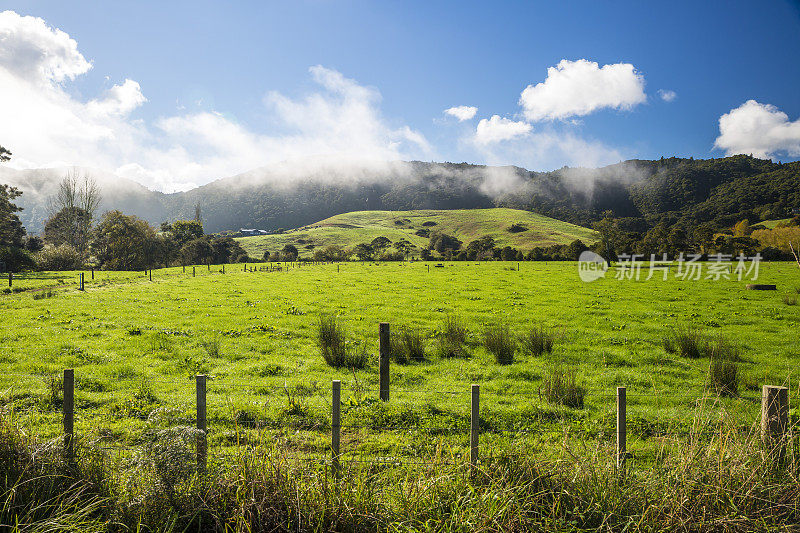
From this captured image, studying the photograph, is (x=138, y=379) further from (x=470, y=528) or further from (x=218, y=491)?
(x=470, y=528)

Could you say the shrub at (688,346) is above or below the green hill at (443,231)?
below

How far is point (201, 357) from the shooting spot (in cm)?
1247

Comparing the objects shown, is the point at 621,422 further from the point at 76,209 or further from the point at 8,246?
the point at 76,209

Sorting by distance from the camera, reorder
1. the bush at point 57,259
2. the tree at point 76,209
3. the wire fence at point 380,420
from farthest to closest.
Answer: the tree at point 76,209
the bush at point 57,259
the wire fence at point 380,420

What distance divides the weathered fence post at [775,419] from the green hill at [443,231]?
11744cm

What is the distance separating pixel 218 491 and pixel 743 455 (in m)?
5.64

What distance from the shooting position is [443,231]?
169875 mm

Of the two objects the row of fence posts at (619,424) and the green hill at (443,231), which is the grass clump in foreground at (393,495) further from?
the green hill at (443,231)

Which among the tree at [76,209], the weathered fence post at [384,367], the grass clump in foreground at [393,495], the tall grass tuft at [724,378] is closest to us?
the grass clump in foreground at [393,495]

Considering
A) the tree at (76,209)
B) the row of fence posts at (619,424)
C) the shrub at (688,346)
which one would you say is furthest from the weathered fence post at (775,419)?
the tree at (76,209)

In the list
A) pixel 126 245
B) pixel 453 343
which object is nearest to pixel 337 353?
pixel 453 343

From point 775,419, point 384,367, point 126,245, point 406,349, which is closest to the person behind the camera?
point 775,419

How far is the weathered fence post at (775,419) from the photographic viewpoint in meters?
4.52

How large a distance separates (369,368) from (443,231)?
160m
